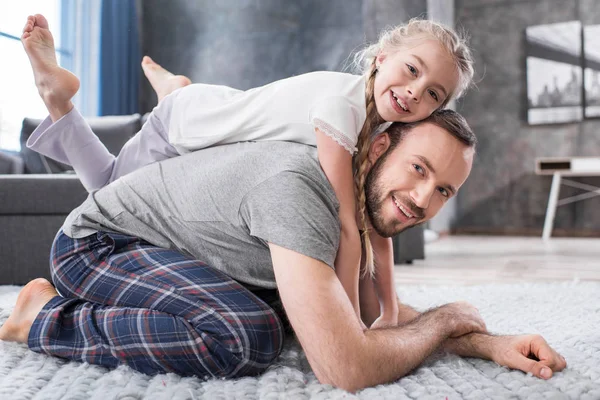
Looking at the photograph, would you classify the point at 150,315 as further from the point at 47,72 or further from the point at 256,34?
the point at 256,34

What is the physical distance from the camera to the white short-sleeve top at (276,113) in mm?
1272

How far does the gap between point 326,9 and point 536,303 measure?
3796 millimetres

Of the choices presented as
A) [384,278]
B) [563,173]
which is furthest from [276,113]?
[563,173]

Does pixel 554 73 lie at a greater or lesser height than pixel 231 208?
greater

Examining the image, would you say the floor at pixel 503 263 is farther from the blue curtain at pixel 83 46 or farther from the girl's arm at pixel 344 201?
the blue curtain at pixel 83 46

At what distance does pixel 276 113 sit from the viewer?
1371 millimetres

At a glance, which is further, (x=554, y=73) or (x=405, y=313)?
(x=554, y=73)

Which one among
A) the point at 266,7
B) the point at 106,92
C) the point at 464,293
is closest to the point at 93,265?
the point at 464,293

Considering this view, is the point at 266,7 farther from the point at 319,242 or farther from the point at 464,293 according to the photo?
the point at 319,242

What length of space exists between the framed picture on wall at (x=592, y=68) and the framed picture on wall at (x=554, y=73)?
0.05 meters

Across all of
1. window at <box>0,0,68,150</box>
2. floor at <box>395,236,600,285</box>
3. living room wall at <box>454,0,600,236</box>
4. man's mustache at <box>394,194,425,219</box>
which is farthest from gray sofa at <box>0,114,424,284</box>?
living room wall at <box>454,0,600,236</box>

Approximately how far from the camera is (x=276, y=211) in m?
1.05

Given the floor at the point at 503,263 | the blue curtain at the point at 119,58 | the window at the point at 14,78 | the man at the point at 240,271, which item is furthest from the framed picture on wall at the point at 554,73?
the man at the point at 240,271

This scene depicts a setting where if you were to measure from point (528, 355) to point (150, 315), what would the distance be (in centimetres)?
76
